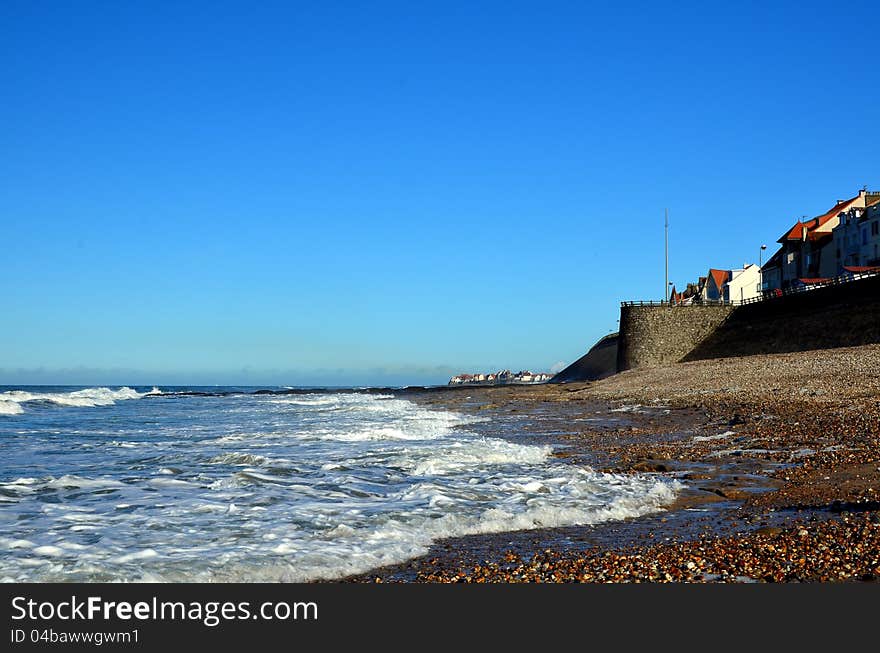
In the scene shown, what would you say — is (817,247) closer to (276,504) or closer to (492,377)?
(276,504)

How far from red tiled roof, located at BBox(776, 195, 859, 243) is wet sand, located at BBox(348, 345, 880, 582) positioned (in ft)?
159

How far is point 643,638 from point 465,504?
13.7 feet

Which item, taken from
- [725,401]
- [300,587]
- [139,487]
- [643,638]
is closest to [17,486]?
[139,487]

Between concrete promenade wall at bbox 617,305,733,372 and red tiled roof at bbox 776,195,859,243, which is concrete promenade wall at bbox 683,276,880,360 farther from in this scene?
red tiled roof at bbox 776,195,859,243

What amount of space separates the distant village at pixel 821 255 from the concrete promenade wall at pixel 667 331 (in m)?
2.24

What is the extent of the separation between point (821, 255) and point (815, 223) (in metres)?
3.74

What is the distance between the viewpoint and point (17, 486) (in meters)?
9.46

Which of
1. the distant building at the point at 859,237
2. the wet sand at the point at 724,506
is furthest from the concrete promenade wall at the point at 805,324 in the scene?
the wet sand at the point at 724,506

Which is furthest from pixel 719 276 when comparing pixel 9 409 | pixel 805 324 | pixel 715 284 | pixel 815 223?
pixel 9 409

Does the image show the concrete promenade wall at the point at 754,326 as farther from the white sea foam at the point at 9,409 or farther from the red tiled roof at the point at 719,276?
the white sea foam at the point at 9,409

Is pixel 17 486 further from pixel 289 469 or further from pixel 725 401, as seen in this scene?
pixel 725 401

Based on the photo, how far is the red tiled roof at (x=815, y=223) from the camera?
61.2 meters

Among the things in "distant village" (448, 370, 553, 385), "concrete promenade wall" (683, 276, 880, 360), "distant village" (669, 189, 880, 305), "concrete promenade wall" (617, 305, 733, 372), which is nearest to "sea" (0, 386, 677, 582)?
"concrete promenade wall" (683, 276, 880, 360)

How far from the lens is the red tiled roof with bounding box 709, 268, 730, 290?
78562mm
